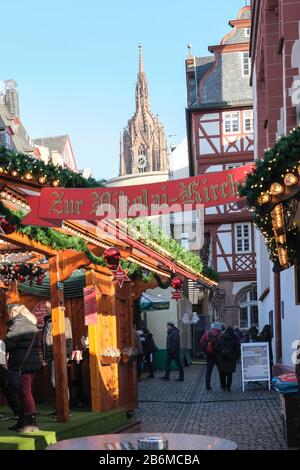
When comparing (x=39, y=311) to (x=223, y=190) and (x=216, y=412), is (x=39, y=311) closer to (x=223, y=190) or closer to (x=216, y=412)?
(x=216, y=412)

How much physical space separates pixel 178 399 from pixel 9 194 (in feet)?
32.4

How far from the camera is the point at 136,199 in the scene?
28.3 ft

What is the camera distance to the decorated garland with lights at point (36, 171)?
816cm

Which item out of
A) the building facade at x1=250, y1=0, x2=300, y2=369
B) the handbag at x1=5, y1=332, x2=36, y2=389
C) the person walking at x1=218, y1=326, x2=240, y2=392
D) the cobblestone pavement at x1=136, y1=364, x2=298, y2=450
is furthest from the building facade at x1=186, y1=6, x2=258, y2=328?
the handbag at x1=5, y1=332, x2=36, y2=389

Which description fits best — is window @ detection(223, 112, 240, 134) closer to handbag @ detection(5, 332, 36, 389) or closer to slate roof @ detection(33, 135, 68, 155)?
slate roof @ detection(33, 135, 68, 155)

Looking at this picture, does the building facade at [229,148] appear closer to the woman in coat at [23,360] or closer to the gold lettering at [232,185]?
the woman in coat at [23,360]

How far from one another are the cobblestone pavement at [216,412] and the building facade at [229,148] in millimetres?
22853

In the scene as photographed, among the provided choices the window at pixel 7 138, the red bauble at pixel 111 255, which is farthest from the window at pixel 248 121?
the red bauble at pixel 111 255

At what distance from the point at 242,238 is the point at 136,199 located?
3711cm

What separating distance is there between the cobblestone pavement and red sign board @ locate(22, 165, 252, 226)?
353cm

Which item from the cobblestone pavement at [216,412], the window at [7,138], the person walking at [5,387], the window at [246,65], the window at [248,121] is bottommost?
the cobblestone pavement at [216,412]

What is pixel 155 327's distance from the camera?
3122 centimetres

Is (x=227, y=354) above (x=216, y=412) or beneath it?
above

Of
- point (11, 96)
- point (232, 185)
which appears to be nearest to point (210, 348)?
point (232, 185)
